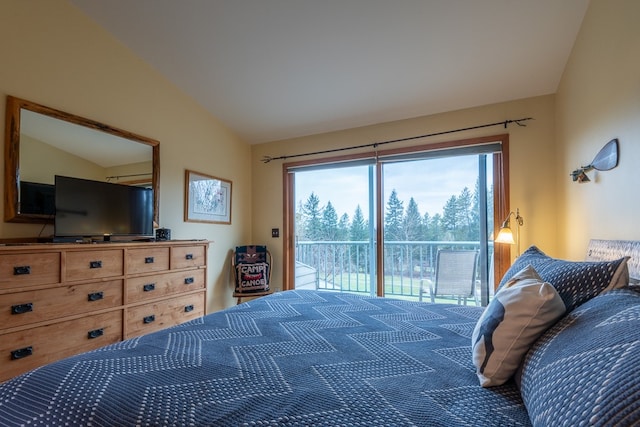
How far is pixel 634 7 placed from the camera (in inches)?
59.8

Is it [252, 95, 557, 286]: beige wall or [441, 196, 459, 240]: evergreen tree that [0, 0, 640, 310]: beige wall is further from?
[441, 196, 459, 240]: evergreen tree

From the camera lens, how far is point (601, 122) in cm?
189

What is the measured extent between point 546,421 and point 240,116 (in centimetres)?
374

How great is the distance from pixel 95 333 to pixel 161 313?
0.54m

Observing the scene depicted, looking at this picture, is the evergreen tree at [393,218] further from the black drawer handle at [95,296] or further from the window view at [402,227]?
the black drawer handle at [95,296]

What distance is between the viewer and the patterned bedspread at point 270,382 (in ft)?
2.36

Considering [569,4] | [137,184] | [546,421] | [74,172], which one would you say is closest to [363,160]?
[569,4]

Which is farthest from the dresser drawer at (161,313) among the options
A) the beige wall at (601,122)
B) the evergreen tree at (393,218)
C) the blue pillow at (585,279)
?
the beige wall at (601,122)

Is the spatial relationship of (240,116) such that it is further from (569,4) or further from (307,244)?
(569,4)

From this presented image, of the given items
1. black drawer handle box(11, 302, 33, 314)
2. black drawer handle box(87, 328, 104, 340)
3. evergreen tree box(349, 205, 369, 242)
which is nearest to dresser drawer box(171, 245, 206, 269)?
black drawer handle box(87, 328, 104, 340)

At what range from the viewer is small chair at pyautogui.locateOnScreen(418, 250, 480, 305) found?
3209 mm

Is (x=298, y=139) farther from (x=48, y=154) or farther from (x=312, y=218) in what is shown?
(x=48, y=154)

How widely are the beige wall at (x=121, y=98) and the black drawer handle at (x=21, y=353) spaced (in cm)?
78

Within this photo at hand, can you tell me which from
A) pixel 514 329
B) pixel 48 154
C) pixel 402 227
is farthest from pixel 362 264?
pixel 48 154
